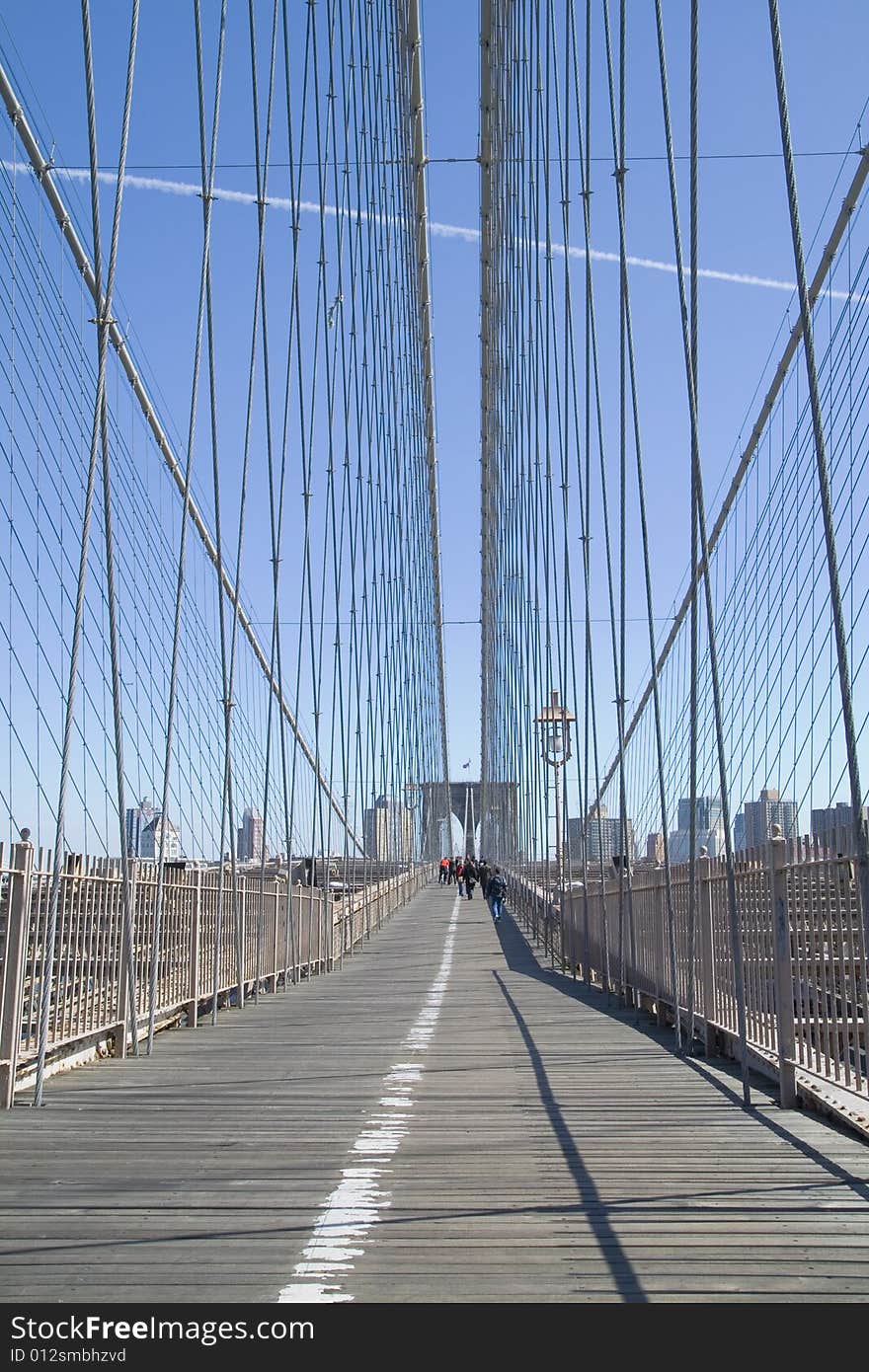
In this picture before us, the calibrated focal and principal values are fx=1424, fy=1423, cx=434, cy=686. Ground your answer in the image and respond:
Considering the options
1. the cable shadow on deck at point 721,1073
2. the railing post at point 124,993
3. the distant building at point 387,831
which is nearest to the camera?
the cable shadow on deck at point 721,1073

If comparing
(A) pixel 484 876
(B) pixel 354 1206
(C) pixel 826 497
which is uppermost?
(C) pixel 826 497

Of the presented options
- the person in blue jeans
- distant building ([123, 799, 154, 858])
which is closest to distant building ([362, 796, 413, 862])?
the person in blue jeans

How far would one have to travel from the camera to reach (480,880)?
34.8m

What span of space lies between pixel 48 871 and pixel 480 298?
3307 cm

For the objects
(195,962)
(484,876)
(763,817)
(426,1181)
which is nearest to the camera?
(426,1181)

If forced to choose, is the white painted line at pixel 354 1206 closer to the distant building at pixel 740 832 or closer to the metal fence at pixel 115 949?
the metal fence at pixel 115 949

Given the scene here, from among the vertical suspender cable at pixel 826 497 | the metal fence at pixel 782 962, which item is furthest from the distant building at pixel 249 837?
the vertical suspender cable at pixel 826 497

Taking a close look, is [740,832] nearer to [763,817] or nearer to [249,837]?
[763,817]

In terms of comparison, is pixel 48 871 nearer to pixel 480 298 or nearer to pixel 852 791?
pixel 852 791

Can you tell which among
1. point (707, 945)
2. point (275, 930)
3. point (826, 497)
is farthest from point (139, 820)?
point (826, 497)

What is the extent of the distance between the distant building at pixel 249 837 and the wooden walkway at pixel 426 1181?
19176 mm

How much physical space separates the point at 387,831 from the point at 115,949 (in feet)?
94.0

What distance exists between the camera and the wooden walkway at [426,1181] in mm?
2461
